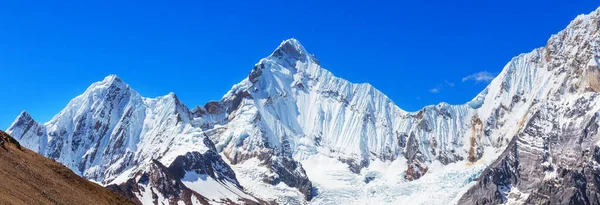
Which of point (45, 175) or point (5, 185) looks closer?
point (5, 185)

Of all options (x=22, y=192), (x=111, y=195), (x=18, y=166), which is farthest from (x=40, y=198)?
(x=111, y=195)

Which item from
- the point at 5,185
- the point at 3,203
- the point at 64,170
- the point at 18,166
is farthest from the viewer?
the point at 64,170

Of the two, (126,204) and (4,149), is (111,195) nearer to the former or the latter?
(126,204)

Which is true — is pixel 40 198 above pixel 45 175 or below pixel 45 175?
below

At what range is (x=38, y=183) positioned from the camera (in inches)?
3056

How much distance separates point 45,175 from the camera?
266 feet

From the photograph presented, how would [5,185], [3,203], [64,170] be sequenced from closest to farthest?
1. [3,203]
2. [5,185]
3. [64,170]

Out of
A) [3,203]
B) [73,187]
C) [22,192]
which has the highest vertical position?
[73,187]

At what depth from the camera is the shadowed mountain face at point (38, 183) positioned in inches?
2834

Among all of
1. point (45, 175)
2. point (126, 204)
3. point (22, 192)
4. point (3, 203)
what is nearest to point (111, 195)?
point (126, 204)

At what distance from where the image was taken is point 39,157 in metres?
87.1

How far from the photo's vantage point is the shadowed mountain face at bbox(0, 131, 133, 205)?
72.0m

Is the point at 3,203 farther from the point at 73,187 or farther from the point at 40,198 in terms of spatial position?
the point at 73,187

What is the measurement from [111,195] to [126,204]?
2221 millimetres
